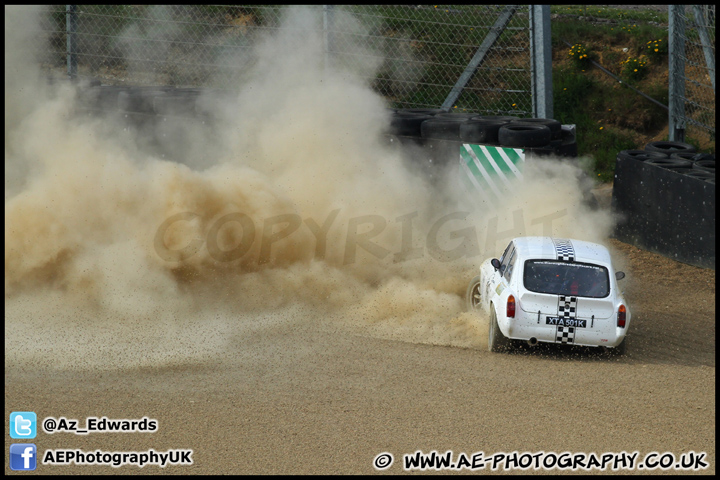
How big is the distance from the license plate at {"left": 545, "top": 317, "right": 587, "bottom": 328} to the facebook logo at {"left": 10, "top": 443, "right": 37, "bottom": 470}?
4886 mm

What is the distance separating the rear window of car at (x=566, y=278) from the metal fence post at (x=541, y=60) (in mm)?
4908

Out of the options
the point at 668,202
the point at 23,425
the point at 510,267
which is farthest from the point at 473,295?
the point at 23,425

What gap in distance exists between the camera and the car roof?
27.7 ft

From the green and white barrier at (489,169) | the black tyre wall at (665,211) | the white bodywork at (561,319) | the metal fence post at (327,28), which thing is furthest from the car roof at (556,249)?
the metal fence post at (327,28)

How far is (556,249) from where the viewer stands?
858 cm

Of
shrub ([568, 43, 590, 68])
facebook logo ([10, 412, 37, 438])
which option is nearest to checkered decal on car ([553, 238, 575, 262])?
facebook logo ([10, 412, 37, 438])

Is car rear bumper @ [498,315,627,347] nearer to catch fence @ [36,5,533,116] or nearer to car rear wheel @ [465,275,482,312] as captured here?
car rear wheel @ [465,275,482,312]

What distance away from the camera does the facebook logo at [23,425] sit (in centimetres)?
571

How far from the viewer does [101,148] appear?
1252cm

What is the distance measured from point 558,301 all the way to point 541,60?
568cm

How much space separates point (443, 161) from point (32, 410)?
7414mm

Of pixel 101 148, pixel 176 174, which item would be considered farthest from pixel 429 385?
pixel 101 148

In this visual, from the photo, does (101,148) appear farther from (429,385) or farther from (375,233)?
(429,385)

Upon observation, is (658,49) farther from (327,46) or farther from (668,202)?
(327,46)
